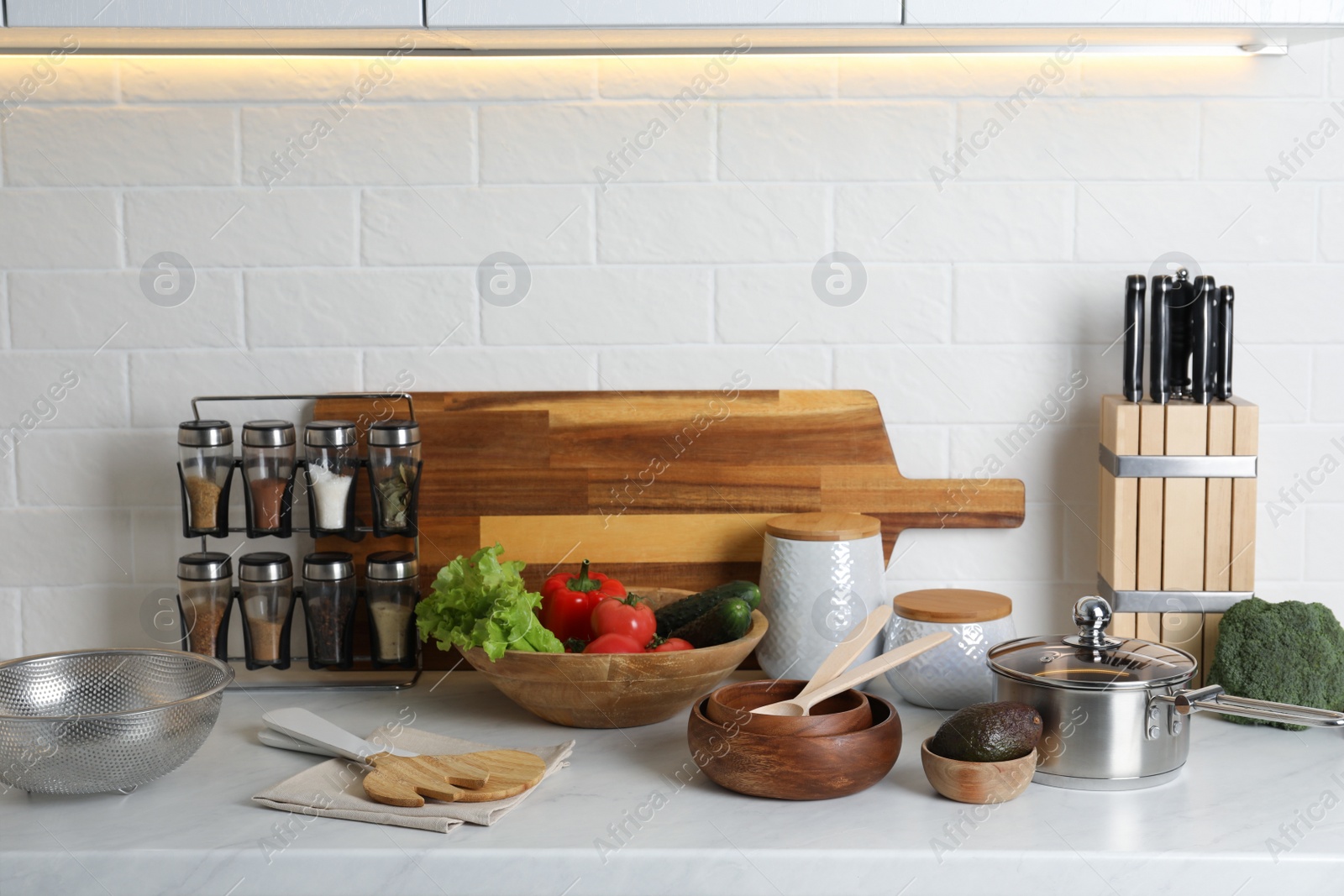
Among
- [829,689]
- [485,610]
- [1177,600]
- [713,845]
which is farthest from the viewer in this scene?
[1177,600]

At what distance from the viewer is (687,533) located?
1471 millimetres

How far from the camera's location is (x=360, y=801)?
105 cm

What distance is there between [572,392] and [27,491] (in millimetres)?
728

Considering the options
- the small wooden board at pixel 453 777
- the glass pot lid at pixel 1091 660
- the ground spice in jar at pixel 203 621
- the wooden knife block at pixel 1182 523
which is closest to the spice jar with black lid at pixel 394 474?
the ground spice in jar at pixel 203 621

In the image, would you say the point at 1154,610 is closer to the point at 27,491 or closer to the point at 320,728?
the point at 320,728

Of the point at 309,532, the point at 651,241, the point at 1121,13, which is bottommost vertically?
the point at 309,532

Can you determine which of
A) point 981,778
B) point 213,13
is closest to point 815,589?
point 981,778

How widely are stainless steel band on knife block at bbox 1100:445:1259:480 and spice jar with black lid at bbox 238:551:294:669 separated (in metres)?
1.02

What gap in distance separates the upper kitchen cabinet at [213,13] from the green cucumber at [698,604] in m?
0.70

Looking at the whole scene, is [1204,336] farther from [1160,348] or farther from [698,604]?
[698,604]

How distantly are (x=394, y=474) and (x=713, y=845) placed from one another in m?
0.62

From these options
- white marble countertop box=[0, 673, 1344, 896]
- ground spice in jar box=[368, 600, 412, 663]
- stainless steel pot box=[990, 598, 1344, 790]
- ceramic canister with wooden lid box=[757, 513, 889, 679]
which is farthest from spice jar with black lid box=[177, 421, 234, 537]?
stainless steel pot box=[990, 598, 1344, 790]

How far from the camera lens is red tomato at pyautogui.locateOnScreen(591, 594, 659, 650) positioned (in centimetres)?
123

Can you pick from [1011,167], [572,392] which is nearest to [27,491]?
[572,392]
